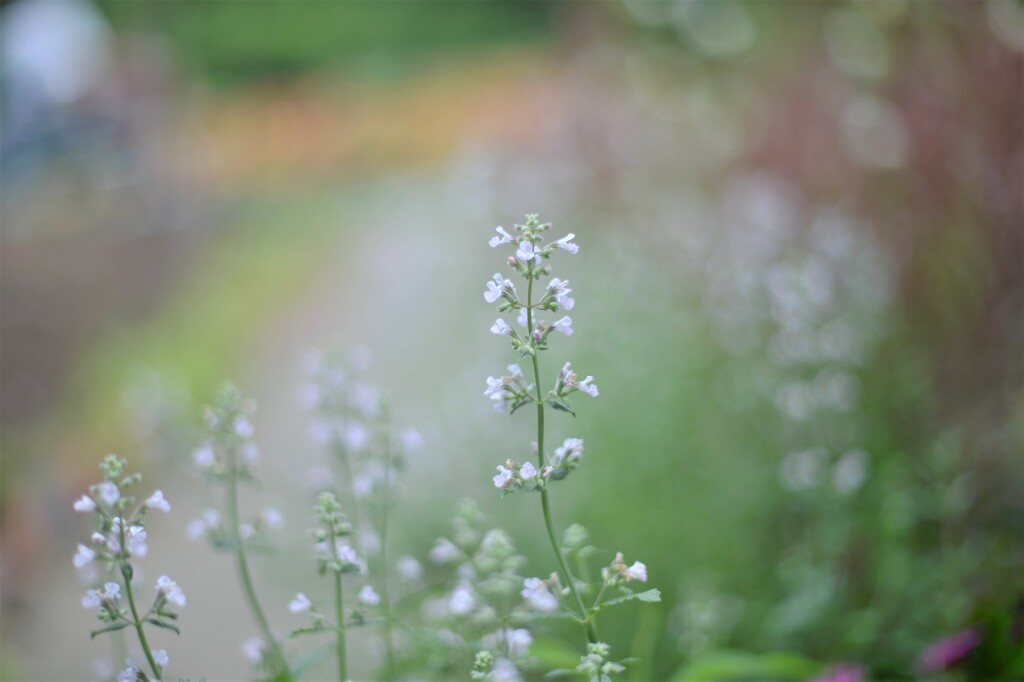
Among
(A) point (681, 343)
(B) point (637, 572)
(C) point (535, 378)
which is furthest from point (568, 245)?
(A) point (681, 343)

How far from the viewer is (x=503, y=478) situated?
1.24m

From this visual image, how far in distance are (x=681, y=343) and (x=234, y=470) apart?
2.75m

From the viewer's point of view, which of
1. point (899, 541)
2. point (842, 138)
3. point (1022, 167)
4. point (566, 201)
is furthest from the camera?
point (566, 201)

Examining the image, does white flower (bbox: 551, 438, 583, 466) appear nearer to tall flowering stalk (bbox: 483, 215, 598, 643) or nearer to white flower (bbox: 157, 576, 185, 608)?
tall flowering stalk (bbox: 483, 215, 598, 643)

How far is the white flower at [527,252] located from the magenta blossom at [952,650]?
138 cm

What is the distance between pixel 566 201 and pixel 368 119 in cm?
1011

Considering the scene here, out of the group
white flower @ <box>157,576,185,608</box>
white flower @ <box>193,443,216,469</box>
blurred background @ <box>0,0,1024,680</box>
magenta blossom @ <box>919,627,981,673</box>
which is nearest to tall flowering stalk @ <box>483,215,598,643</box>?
white flower @ <box>157,576,185,608</box>

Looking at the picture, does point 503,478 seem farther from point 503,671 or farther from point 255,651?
point 255,651

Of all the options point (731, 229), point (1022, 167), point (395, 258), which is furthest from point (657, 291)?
point (395, 258)

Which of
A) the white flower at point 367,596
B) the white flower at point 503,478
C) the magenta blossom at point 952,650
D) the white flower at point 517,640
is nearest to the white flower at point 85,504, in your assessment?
the white flower at point 367,596

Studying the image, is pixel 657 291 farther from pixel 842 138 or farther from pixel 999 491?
pixel 999 491

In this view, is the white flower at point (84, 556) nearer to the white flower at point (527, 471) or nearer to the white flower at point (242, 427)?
the white flower at point (242, 427)

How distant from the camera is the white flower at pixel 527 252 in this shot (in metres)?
1.23

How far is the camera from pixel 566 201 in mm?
5590
